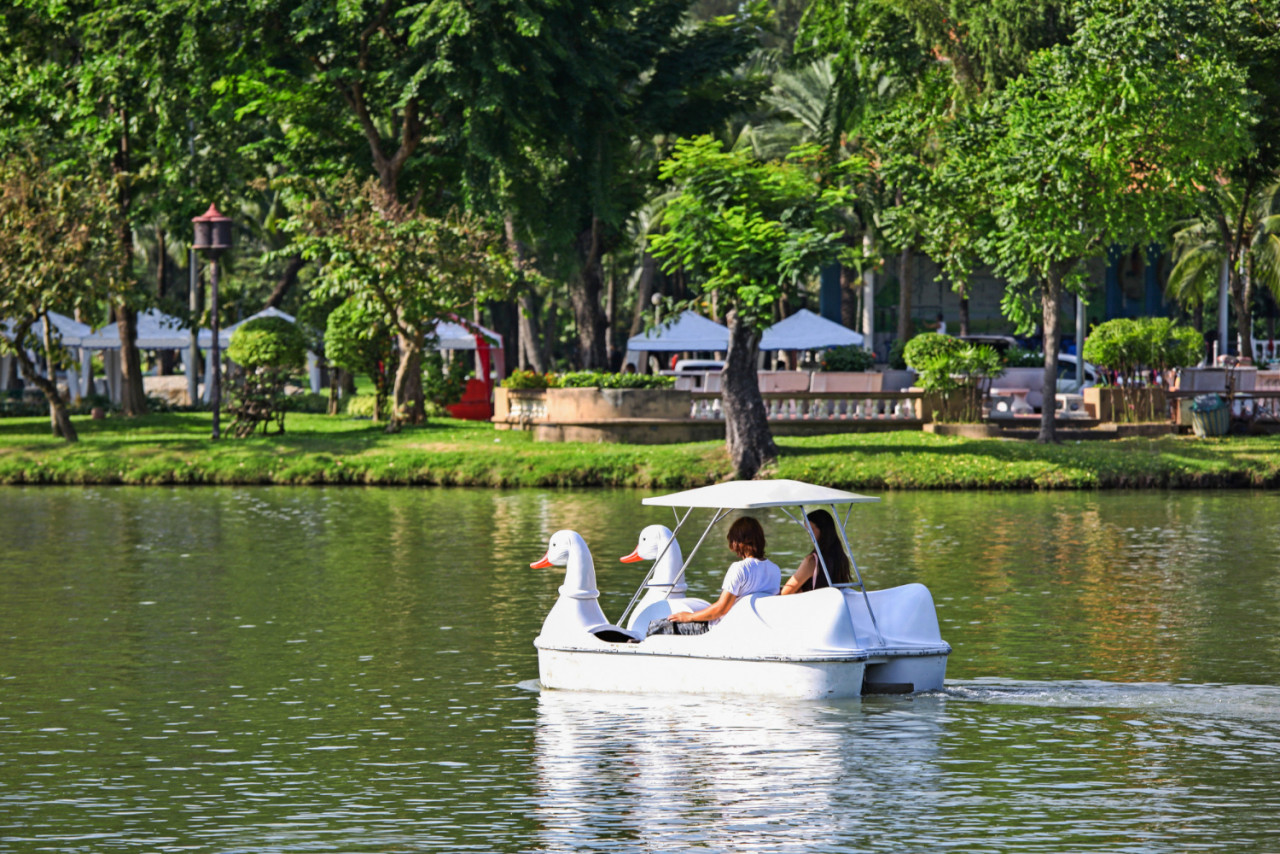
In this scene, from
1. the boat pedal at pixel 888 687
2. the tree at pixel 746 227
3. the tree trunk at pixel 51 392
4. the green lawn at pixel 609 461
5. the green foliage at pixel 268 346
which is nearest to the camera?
the boat pedal at pixel 888 687

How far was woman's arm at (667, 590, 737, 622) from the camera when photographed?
1426 cm

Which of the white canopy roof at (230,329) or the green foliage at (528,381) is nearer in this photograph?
the green foliage at (528,381)

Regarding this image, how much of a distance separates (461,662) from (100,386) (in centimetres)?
7225

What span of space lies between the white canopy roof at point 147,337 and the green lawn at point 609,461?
39.0ft

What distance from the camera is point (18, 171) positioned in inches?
1645

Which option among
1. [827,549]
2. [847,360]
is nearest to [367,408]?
[847,360]

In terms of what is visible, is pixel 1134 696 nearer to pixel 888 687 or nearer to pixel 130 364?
pixel 888 687

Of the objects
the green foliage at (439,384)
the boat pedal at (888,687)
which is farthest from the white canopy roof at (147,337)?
the boat pedal at (888,687)

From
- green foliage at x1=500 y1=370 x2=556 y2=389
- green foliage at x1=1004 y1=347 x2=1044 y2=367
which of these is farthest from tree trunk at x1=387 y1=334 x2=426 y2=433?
green foliage at x1=1004 y1=347 x2=1044 y2=367

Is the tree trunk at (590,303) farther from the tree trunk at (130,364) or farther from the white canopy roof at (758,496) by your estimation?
the white canopy roof at (758,496)

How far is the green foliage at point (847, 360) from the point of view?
44.9 meters

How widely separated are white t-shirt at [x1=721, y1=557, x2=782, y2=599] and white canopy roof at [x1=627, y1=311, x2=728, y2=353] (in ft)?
111

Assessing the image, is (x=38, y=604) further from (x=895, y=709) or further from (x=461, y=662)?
(x=895, y=709)

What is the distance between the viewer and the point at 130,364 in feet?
161
